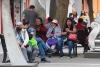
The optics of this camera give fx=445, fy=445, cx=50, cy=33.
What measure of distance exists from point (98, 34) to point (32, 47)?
4017 mm

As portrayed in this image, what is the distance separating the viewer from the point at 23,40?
14.6m

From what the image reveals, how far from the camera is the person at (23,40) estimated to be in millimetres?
14430

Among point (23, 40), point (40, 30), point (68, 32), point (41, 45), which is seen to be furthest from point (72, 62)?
point (23, 40)

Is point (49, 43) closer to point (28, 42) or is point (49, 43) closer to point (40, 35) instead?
point (40, 35)

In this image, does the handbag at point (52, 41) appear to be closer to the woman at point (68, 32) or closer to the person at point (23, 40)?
the woman at point (68, 32)

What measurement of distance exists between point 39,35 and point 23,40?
A: 9.87ft

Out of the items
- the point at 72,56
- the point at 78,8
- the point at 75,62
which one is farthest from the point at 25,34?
the point at 78,8

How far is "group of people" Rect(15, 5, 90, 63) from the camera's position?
48.3ft

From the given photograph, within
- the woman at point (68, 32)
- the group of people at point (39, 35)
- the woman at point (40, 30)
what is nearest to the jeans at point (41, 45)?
the group of people at point (39, 35)

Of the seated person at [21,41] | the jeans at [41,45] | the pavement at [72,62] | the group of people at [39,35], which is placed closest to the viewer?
the seated person at [21,41]

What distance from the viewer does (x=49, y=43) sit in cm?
1738

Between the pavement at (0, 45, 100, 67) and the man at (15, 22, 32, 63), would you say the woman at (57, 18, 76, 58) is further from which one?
the man at (15, 22, 32, 63)

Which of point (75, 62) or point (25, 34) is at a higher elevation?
point (25, 34)

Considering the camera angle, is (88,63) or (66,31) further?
(66,31)
